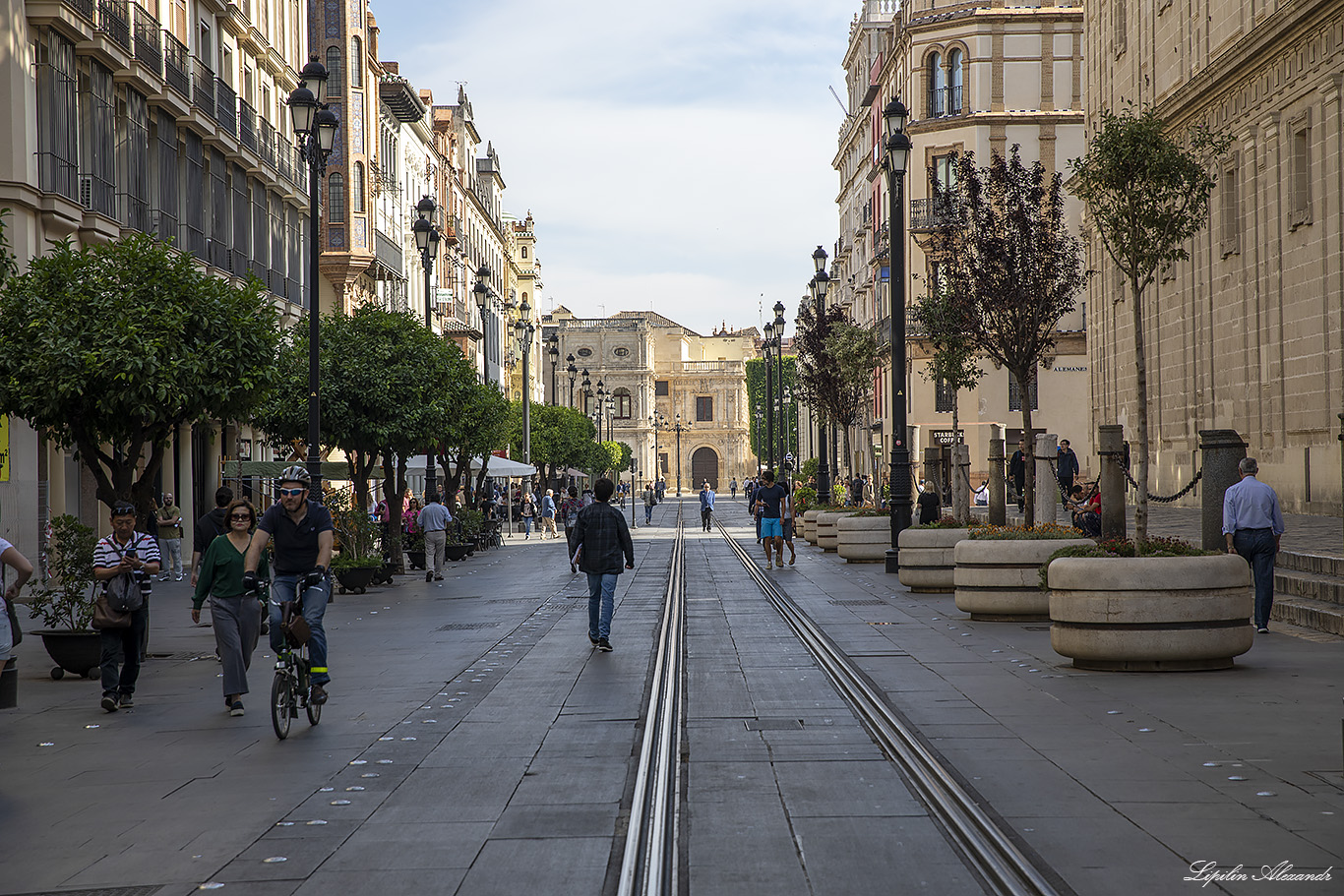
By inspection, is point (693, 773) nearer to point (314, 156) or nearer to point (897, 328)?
point (314, 156)

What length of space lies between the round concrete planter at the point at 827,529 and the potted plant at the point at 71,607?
19749 millimetres

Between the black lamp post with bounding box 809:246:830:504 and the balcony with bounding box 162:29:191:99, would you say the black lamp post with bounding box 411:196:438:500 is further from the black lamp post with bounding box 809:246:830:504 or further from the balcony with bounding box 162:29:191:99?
the black lamp post with bounding box 809:246:830:504

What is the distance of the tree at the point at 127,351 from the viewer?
14125 millimetres

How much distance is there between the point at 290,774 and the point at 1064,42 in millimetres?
46951

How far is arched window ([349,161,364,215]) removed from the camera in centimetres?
4722

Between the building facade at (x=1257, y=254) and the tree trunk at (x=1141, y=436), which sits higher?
the building facade at (x=1257, y=254)

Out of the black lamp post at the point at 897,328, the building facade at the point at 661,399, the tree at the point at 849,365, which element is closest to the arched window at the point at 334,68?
the tree at the point at 849,365

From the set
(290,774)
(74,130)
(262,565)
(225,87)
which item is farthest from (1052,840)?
(225,87)

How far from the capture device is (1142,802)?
6.62 metres

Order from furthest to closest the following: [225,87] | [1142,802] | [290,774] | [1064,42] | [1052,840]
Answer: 1. [1064,42]
2. [225,87]
3. [290,774]
4. [1142,802]
5. [1052,840]

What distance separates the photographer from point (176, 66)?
2984cm

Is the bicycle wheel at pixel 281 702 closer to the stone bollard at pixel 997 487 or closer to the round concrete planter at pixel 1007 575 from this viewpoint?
the round concrete planter at pixel 1007 575

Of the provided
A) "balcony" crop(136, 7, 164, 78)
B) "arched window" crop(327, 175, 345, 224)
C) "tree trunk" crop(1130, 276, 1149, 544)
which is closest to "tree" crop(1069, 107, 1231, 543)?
"tree trunk" crop(1130, 276, 1149, 544)

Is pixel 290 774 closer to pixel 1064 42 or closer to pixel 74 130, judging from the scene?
pixel 74 130
